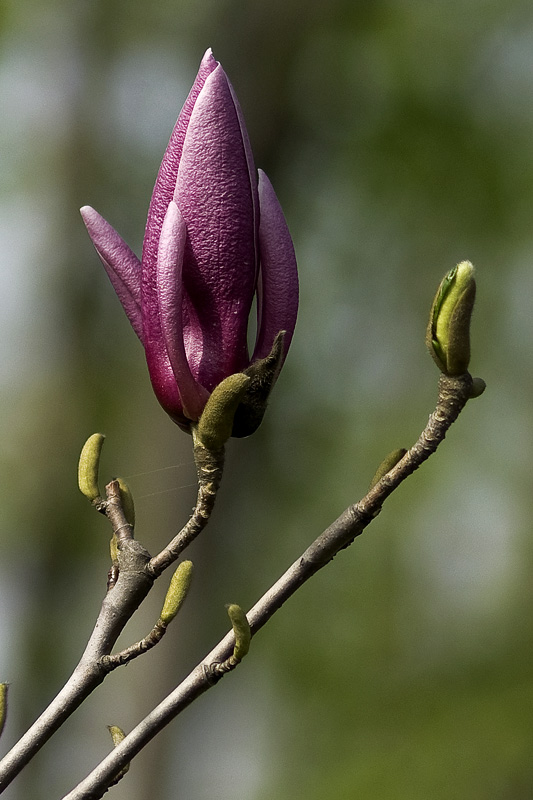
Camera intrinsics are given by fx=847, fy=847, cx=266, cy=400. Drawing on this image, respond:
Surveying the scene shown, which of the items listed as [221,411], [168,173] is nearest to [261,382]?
[221,411]

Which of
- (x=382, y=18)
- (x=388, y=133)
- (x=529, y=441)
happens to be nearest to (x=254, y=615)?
(x=529, y=441)

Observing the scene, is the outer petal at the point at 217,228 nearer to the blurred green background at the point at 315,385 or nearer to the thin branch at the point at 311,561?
the thin branch at the point at 311,561

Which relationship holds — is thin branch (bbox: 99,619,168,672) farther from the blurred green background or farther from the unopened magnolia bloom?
the blurred green background

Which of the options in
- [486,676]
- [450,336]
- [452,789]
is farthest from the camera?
[486,676]

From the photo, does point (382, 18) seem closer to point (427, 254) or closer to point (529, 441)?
point (427, 254)

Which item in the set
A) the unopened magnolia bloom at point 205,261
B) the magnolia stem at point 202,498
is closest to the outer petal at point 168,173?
the unopened magnolia bloom at point 205,261

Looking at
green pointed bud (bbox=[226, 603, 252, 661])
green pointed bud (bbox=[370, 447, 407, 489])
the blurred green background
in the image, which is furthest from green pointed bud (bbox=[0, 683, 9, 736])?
the blurred green background

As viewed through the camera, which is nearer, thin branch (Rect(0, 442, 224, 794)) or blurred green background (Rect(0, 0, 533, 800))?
thin branch (Rect(0, 442, 224, 794))
